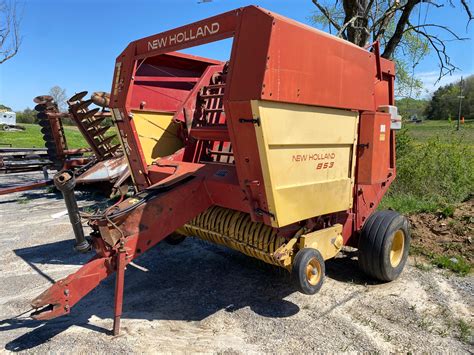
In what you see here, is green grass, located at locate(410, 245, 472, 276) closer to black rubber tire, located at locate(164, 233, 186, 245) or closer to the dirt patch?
the dirt patch

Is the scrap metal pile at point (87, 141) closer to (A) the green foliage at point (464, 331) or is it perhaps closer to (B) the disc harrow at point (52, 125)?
(B) the disc harrow at point (52, 125)

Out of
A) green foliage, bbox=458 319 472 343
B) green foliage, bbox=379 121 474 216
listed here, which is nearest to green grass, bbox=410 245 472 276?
green foliage, bbox=458 319 472 343

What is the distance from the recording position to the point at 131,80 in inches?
155

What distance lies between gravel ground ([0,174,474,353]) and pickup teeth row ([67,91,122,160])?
292 centimetres

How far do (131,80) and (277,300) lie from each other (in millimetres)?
2459

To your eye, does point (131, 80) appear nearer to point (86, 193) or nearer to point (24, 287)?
point (24, 287)

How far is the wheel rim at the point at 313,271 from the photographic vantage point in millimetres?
3266

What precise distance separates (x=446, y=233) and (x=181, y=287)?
11.5ft

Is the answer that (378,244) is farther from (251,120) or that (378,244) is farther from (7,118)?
(7,118)

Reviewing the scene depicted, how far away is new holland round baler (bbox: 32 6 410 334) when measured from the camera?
279 cm

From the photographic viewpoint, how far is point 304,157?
3.11m

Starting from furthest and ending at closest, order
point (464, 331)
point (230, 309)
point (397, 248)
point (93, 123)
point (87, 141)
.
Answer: point (87, 141) → point (93, 123) → point (397, 248) → point (230, 309) → point (464, 331)

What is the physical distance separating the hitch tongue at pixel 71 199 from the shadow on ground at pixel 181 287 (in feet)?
2.14

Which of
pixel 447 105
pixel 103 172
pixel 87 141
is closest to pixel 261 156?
pixel 103 172
